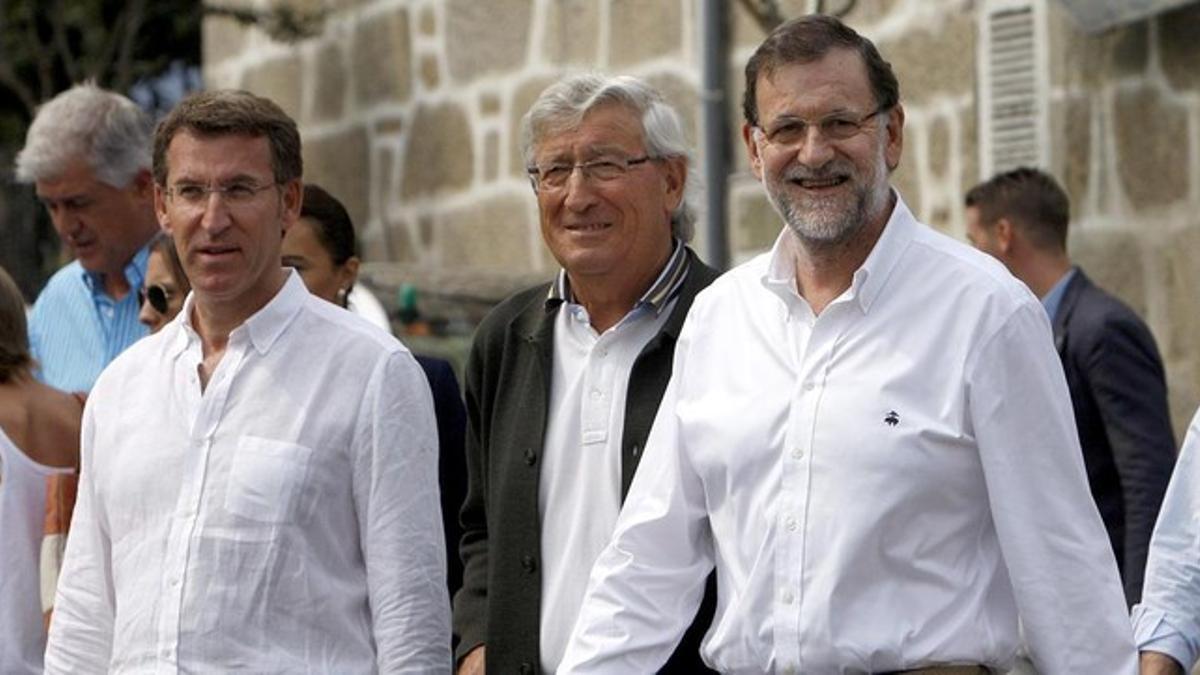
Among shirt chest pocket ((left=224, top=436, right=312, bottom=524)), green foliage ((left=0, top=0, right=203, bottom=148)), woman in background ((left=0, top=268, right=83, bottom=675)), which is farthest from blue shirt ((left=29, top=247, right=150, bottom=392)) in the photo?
green foliage ((left=0, top=0, right=203, bottom=148))

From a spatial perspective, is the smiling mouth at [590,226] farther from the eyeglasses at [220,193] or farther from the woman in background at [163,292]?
the woman in background at [163,292]

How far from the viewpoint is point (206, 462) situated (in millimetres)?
5500

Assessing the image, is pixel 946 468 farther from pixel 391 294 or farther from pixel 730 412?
pixel 391 294

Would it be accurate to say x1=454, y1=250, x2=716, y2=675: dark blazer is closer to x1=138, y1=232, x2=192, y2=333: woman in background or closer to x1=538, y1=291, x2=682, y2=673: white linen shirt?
x1=538, y1=291, x2=682, y2=673: white linen shirt

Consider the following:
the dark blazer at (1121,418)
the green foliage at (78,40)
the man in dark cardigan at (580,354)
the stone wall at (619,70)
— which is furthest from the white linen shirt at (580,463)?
the green foliage at (78,40)

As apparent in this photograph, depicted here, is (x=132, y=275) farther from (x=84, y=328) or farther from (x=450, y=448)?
(x=450, y=448)

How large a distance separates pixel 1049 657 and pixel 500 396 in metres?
1.58

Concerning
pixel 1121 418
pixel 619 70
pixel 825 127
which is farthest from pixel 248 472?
pixel 619 70

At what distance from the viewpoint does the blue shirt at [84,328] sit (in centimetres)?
771

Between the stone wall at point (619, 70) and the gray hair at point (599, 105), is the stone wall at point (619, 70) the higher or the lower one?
the lower one

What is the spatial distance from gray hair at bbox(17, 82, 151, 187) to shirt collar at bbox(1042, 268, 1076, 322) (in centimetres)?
239

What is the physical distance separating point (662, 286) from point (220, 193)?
88 cm

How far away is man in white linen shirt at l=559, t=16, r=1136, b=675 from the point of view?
480 centimetres

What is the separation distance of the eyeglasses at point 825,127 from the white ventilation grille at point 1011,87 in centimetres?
446
